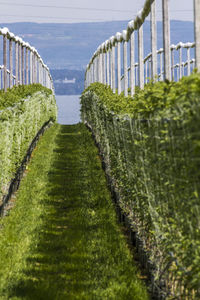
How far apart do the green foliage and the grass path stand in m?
0.46

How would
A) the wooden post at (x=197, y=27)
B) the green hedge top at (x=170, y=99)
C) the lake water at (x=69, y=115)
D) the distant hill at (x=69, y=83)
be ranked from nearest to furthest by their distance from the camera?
the green hedge top at (x=170, y=99) → the wooden post at (x=197, y=27) → the lake water at (x=69, y=115) → the distant hill at (x=69, y=83)

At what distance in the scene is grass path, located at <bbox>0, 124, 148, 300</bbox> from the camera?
5.43 meters

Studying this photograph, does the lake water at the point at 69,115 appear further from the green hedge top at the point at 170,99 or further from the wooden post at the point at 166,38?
the green hedge top at the point at 170,99

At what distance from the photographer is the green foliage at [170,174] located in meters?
3.69

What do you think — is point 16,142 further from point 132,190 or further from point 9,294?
point 9,294

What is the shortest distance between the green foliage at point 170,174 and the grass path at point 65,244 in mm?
458

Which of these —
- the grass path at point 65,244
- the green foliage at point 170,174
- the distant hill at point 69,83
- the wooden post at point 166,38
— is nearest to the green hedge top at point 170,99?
the green foliage at point 170,174

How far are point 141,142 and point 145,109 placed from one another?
13.4 inches

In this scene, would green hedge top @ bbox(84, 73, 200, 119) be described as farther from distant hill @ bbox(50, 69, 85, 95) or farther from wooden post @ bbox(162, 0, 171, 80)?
distant hill @ bbox(50, 69, 85, 95)

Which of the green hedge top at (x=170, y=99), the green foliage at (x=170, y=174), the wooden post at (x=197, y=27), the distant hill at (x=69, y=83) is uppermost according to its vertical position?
the distant hill at (x=69, y=83)

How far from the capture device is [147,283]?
5.56m

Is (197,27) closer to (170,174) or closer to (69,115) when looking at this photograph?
(170,174)

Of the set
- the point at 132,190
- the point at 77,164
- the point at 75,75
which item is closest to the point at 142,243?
the point at 132,190

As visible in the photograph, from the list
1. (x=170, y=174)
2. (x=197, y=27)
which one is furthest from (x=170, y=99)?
(x=197, y=27)
